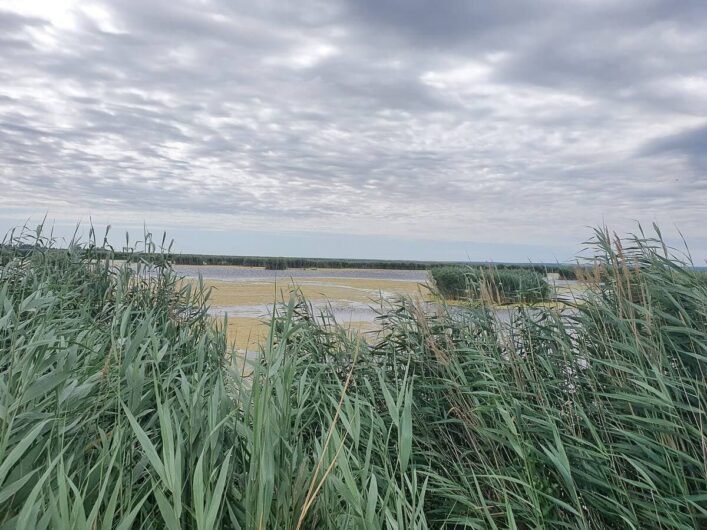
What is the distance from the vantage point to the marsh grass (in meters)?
1.66

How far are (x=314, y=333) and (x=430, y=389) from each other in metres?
1.15

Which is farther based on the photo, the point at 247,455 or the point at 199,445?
the point at 247,455

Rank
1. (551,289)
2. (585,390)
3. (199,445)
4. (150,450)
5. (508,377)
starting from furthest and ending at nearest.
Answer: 1. (551,289)
2. (508,377)
3. (585,390)
4. (199,445)
5. (150,450)

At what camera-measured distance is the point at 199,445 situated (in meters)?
1.94

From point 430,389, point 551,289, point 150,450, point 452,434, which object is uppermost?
point 551,289

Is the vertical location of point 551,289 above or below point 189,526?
above

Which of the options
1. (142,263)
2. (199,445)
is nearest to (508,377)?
(199,445)

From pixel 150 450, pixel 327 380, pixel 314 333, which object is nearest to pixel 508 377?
pixel 327 380

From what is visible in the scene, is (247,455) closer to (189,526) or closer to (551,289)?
(189,526)

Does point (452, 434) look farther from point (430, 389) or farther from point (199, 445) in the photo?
point (199, 445)

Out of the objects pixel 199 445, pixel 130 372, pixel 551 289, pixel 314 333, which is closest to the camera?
pixel 199 445

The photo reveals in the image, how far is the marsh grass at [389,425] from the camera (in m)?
1.66

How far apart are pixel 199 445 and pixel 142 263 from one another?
385 cm

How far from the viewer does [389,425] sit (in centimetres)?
319
